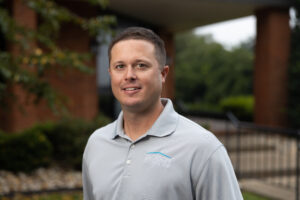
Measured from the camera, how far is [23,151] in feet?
21.4

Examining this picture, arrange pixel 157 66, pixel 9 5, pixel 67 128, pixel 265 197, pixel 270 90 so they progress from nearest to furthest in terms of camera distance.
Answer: pixel 157 66 → pixel 265 197 → pixel 67 128 → pixel 9 5 → pixel 270 90

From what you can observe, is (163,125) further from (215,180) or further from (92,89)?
(92,89)

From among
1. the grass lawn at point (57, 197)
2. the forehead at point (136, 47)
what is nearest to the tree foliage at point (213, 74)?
the grass lawn at point (57, 197)

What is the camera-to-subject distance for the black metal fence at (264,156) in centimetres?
732

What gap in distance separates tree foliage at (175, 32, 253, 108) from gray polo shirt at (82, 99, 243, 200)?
874 inches

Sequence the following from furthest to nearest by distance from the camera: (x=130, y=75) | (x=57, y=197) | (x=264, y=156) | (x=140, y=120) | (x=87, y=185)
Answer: (x=264, y=156)
(x=57, y=197)
(x=87, y=185)
(x=140, y=120)
(x=130, y=75)

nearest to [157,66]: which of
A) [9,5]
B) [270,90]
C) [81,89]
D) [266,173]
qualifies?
[266,173]

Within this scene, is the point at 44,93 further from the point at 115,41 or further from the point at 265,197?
the point at 265,197

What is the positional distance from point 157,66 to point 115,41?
0.76 feet

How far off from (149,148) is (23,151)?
552cm

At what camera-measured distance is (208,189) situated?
4.79 feet

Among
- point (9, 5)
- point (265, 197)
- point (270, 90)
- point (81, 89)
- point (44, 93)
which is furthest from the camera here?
point (270, 90)

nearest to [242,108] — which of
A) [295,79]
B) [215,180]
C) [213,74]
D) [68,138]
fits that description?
[295,79]

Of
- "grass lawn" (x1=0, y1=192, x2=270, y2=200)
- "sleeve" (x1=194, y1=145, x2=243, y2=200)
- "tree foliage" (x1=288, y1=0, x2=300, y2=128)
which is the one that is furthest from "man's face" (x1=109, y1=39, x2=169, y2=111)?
"tree foliage" (x1=288, y1=0, x2=300, y2=128)
